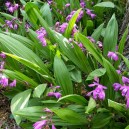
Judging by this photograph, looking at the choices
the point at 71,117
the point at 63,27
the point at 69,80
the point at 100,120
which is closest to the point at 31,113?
the point at 71,117

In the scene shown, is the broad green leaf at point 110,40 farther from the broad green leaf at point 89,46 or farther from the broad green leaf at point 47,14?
the broad green leaf at point 47,14

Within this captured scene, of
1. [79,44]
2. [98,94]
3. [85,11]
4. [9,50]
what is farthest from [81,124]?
[85,11]

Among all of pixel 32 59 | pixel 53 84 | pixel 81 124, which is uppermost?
pixel 32 59

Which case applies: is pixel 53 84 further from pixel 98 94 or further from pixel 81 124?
pixel 98 94

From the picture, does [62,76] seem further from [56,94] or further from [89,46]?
[89,46]

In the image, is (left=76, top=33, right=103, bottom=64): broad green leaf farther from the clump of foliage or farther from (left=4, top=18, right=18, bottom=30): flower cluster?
(left=4, top=18, right=18, bottom=30): flower cluster

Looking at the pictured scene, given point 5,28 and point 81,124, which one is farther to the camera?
point 5,28
